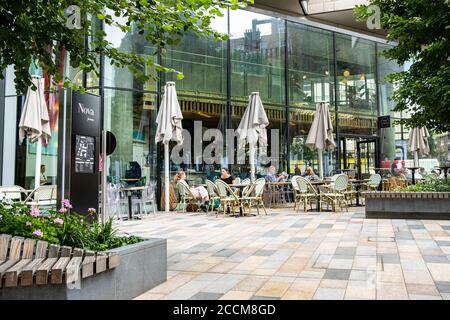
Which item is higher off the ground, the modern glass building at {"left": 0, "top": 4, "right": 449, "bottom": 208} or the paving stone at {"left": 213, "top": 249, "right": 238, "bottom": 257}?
the modern glass building at {"left": 0, "top": 4, "right": 449, "bottom": 208}

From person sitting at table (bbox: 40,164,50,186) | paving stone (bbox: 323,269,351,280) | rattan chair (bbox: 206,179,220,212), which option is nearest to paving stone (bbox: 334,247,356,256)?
paving stone (bbox: 323,269,351,280)

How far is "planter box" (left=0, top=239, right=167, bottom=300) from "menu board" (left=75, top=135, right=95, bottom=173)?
195 centimetres

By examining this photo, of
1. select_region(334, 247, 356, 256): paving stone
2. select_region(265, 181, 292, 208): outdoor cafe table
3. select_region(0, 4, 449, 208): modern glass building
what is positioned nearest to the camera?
select_region(334, 247, 356, 256): paving stone

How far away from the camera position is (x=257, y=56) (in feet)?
47.1

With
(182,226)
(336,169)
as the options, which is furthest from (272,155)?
(182,226)

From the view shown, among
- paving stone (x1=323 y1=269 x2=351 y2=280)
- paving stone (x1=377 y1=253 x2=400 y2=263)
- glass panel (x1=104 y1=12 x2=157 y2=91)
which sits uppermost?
glass panel (x1=104 y1=12 x2=157 y2=91)

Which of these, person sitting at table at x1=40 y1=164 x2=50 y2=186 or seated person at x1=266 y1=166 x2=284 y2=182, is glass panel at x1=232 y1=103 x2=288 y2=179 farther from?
person sitting at table at x1=40 y1=164 x2=50 y2=186

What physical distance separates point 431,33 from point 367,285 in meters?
6.04

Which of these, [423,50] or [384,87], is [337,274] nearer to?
[423,50]

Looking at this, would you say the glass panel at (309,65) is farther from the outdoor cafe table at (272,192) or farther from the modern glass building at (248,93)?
the outdoor cafe table at (272,192)

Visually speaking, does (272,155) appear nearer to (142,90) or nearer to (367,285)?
(142,90)

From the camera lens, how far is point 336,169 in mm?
15547

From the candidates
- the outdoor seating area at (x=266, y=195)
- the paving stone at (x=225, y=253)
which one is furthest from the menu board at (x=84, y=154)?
the outdoor seating area at (x=266, y=195)

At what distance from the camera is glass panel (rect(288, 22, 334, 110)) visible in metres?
15.1
